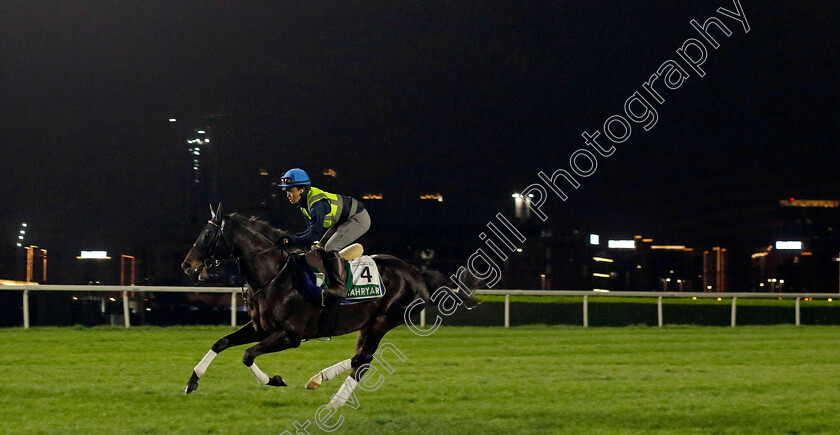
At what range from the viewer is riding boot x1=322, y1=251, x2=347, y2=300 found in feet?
19.4

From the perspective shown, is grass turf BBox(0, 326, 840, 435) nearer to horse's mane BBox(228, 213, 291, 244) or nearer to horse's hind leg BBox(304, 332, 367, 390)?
horse's hind leg BBox(304, 332, 367, 390)

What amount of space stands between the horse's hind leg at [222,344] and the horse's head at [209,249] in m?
0.48

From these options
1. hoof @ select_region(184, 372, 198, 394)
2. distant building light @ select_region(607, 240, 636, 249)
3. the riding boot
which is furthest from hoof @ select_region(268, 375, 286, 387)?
distant building light @ select_region(607, 240, 636, 249)

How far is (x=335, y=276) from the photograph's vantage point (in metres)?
5.93

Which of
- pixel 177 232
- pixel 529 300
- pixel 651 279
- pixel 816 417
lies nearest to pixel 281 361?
pixel 816 417

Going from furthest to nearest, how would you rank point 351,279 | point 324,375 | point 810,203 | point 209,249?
point 810,203 → point 351,279 → point 324,375 → point 209,249

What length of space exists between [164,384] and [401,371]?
2.42m

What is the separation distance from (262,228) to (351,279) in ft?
2.45

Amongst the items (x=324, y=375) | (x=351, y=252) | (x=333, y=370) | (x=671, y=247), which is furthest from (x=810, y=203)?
(x=324, y=375)

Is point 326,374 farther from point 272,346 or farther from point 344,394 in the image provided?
point 272,346

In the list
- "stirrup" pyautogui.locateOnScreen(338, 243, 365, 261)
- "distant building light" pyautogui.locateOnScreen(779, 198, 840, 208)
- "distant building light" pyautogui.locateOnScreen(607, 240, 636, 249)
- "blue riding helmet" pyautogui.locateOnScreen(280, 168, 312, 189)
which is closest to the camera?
"blue riding helmet" pyautogui.locateOnScreen(280, 168, 312, 189)

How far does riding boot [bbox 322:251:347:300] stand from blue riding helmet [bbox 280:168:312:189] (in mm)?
636

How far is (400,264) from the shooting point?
6844mm

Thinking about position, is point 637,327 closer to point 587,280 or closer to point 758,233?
point 587,280
